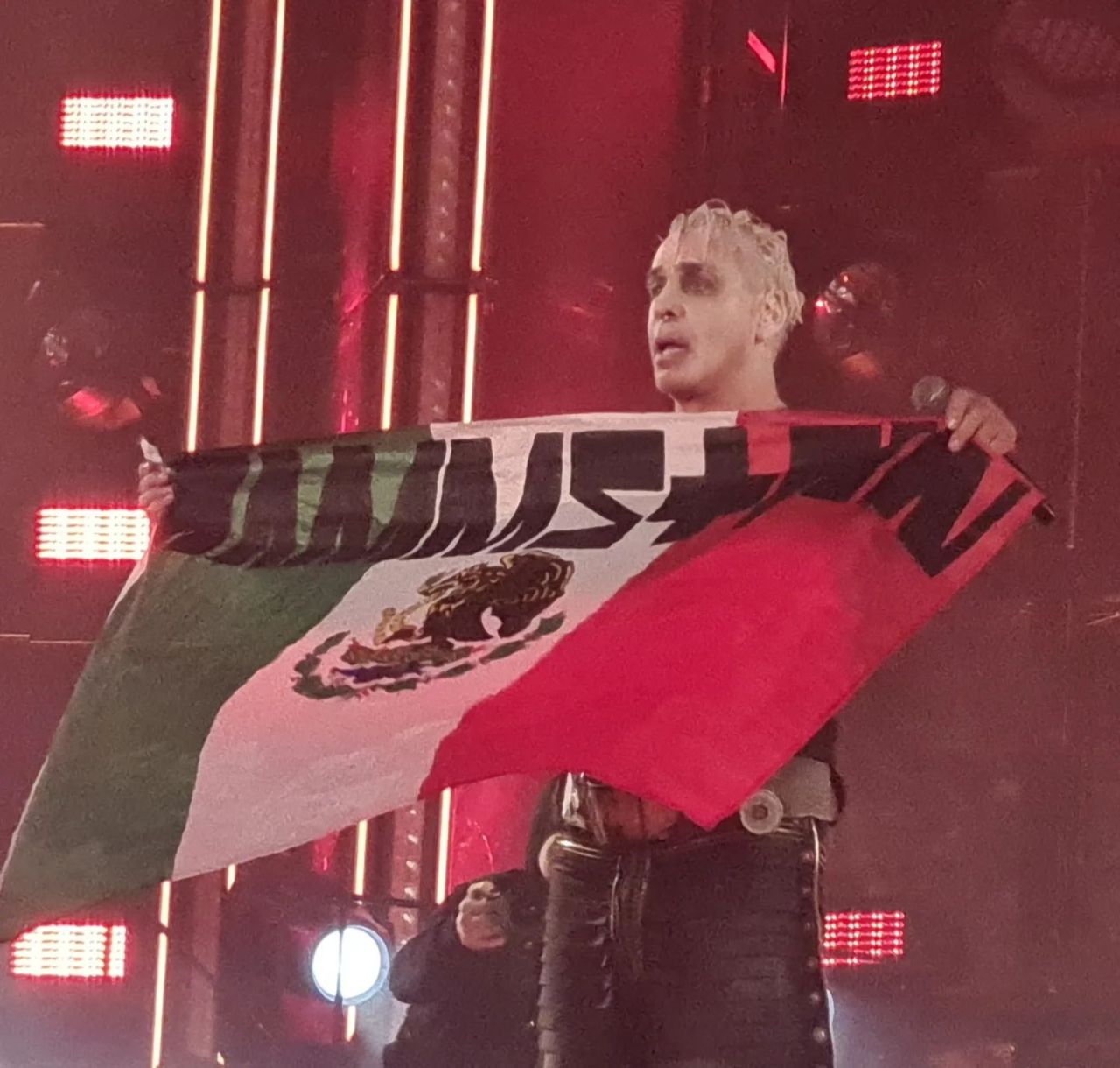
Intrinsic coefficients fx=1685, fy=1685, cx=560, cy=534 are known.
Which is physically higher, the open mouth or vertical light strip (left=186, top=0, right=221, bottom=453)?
vertical light strip (left=186, top=0, right=221, bottom=453)

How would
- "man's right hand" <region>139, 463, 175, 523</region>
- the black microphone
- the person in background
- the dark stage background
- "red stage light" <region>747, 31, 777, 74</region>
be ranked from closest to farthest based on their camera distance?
1. "man's right hand" <region>139, 463, 175, 523</region>
2. the black microphone
3. the person in background
4. the dark stage background
5. "red stage light" <region>747, 31, 777, 74</region>

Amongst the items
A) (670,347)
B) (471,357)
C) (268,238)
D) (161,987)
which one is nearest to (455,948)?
(161,987)

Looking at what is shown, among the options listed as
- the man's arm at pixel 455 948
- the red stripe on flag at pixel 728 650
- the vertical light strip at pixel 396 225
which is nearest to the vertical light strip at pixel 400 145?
the vertical light strip at pixel 396 225

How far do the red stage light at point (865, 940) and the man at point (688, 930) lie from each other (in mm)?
738

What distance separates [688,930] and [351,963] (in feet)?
2.86

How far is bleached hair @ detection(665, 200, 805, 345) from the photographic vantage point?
139 centimetres

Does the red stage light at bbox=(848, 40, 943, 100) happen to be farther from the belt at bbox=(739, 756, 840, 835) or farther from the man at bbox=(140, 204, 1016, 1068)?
the belt at bbox=(739, 756, 840, 835)

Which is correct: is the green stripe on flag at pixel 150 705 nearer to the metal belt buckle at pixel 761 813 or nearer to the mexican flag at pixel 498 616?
the mexican flag at pixel 498 616

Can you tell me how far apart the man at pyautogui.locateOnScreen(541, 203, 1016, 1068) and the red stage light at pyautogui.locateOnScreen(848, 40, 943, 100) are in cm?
88

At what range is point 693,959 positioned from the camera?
47.4 inches

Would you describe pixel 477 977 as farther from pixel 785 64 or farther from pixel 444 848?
pixel 785 64

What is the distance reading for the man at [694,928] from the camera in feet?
3.94

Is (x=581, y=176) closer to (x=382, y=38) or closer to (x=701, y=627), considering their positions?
(x=382, y=38)

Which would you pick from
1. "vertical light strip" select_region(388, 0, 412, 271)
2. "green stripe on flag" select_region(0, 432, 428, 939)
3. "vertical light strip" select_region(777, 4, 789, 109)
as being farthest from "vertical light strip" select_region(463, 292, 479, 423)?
"green stripe on flag" select_region(0, 432, 428, 939)
